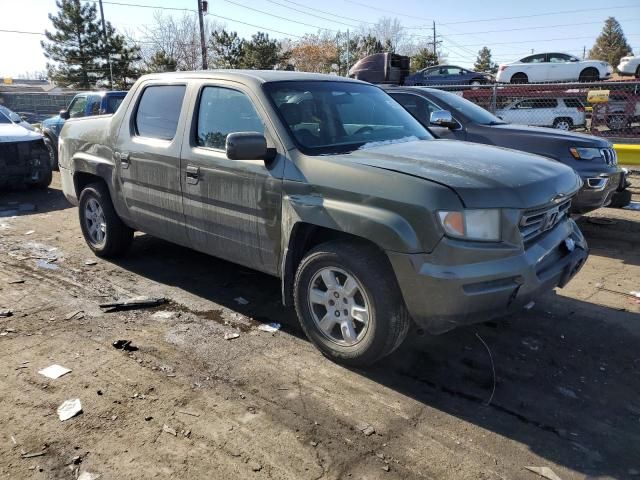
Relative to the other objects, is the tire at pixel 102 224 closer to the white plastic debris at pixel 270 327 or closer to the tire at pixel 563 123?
the white plastic debris at pixel 270 327

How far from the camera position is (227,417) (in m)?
3.03

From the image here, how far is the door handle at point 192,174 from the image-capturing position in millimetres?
4316

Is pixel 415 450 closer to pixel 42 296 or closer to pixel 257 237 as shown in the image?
pixel 257 237

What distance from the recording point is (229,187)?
4.07m

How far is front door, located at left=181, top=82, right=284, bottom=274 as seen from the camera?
3.84 metres

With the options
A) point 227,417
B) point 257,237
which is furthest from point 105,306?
point 227,417

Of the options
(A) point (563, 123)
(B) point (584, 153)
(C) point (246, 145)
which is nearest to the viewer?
(C) point (246, 145)

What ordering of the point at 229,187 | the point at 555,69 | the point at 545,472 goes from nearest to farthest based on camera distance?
the point at 545,472
the point at 229,187
the point at 555,69

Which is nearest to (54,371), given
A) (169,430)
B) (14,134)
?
(169,430)

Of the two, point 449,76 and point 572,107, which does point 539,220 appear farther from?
→ point 449,76

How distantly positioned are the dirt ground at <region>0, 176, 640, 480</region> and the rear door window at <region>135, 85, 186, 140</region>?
145cm

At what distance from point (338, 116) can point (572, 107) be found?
15.6 m

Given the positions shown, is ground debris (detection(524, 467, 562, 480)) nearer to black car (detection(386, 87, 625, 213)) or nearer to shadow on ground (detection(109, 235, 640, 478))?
shadow on ground (detection(109, 235, 640, 478))

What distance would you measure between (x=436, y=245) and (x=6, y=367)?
9.60 ft
